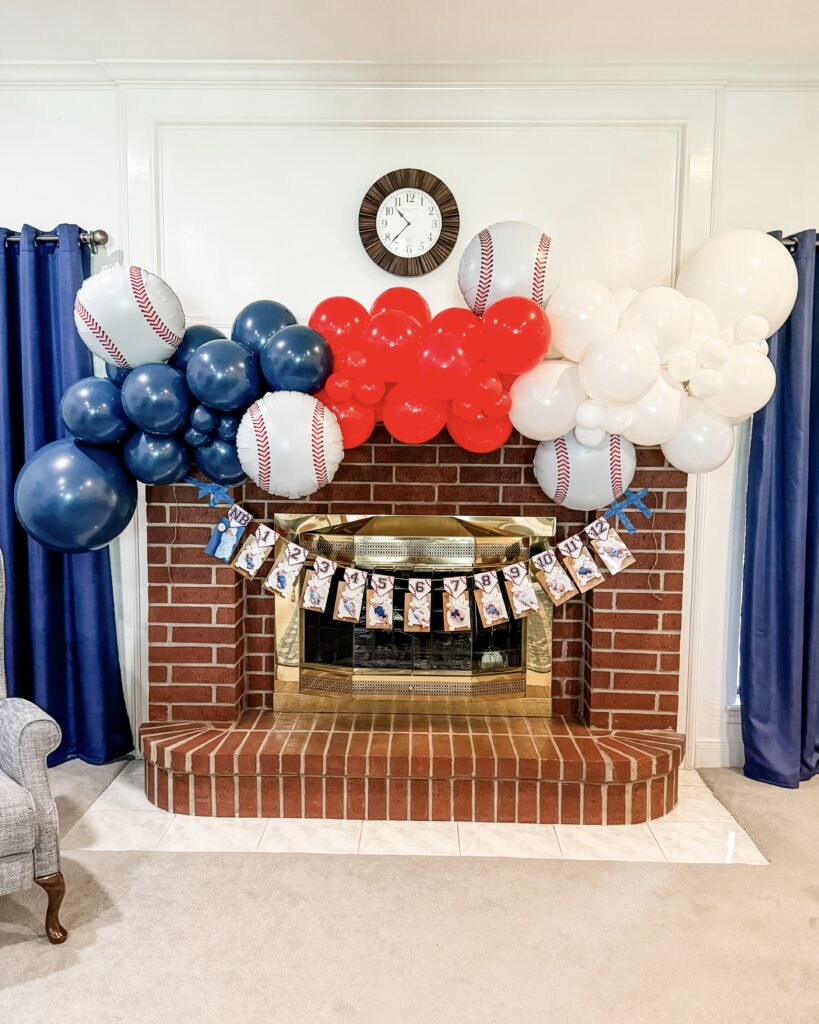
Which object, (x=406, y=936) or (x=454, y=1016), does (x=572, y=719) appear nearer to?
(x=406, y=936)

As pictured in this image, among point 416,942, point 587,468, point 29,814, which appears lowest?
point 416,942

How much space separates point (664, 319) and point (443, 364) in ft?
2.27

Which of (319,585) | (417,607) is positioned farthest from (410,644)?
(319,585)


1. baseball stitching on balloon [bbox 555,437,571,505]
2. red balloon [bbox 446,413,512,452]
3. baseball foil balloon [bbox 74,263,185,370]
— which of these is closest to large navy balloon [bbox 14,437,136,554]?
baseball foil balloon [bbox 74,263,185,370]

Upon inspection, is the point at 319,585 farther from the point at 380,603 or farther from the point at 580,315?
the point at 580,315

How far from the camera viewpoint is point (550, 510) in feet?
9.82

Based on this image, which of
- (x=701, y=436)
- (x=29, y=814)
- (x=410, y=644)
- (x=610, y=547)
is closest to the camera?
(x=29, y=814)

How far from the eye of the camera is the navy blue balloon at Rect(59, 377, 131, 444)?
237cm

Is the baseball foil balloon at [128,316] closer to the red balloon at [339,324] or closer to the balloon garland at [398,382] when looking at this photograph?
the balloon garland at [398,382]

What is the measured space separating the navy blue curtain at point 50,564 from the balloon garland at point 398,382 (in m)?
0.54

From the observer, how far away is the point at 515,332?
7.36 ft

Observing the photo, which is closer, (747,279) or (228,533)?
(747,279)

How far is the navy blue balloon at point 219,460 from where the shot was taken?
2.46m

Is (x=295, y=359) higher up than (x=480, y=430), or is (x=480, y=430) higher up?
(x=295, y=359)
